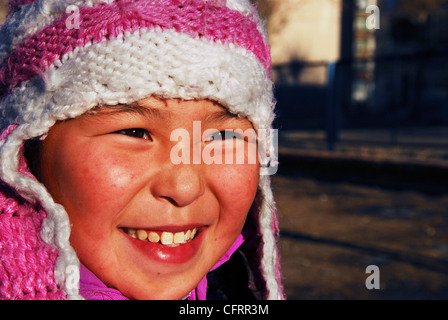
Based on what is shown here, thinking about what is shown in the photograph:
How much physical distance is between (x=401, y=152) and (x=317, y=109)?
2850 mm

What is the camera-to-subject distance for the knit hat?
1294 mm

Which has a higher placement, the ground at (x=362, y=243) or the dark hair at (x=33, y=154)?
the dark hair at (x=33, y=154)

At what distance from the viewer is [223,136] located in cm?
149

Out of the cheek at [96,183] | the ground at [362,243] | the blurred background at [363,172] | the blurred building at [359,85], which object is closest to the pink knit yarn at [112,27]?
the cheek at [96,183]

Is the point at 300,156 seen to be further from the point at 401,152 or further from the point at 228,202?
the point at 228,202

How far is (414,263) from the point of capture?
15.7 feet

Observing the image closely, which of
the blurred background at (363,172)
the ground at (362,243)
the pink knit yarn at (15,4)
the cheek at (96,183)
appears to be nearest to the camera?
the cheek at (96,183)

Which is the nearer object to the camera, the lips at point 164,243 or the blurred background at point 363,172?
the lips at point 164,243

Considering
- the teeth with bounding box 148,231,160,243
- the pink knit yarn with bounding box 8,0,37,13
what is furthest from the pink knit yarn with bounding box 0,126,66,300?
the pink knit yarn with bounding box 8,0,37,13

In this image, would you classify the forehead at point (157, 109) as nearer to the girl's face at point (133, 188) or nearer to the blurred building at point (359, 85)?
the girl's face at point (133, 188)

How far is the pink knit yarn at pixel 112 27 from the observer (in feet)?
4.36

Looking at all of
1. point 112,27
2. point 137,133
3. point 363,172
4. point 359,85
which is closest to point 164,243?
point 137,133

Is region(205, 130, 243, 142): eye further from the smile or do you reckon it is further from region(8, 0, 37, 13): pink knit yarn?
region(8, 0, 37, 13): pink knit yarn

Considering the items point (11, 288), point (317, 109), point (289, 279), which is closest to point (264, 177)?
point (11, 288)
